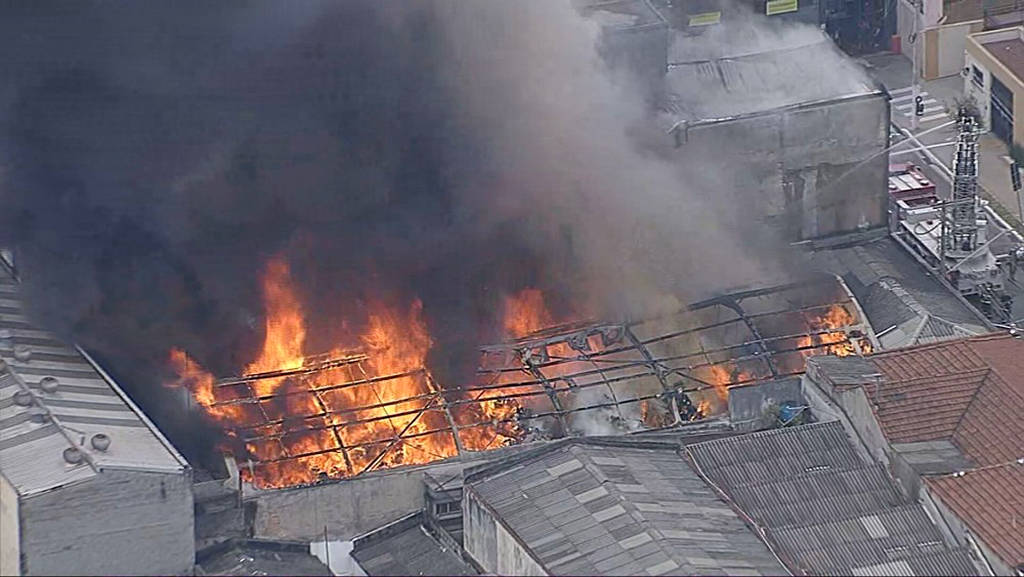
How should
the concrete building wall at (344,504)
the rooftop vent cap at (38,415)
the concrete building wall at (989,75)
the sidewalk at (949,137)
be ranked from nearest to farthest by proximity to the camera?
the rooftop vent cap at (38,415) → the concrete building wall at (344,504) → the sidewalk at (949,137) → the concrete building wall at (989,75)

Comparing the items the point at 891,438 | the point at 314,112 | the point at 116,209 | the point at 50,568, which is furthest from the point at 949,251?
the point at 50,568

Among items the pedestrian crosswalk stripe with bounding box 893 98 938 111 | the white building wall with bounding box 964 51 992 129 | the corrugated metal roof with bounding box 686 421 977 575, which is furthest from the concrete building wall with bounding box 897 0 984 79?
the corrugated metal roof with bounding box 686 421 977 575

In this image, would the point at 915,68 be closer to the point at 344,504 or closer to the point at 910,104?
the point at 910,104

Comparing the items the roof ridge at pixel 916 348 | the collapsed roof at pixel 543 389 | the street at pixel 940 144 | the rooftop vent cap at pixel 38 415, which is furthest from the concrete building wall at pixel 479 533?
the street at pixel 940 144

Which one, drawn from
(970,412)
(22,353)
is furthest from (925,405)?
(22,353)

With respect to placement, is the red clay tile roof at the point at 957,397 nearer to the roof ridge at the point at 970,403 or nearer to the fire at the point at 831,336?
the roof ridge at the point at 970,403

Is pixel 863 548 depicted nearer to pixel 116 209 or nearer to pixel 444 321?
pixel 444 321

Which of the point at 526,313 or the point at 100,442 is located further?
the point at 526,313
